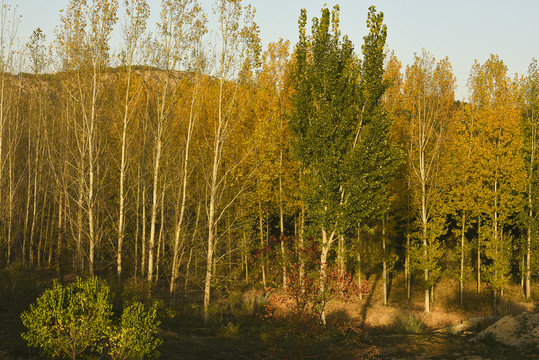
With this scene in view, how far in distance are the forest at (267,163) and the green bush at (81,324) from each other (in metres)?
3.88

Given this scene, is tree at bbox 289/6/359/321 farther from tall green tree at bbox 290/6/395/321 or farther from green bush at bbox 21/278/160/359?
green bush at bbox 21/278/160/359

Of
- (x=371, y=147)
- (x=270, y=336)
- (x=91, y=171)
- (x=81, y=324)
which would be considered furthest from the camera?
→ (x=371, y=147)

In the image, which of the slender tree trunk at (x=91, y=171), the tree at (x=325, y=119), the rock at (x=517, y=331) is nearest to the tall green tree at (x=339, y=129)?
the tree at (x=325, y=119)

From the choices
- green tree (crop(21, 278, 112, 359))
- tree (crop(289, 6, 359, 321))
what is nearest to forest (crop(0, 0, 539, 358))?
tree (crop(289, 6, 359, 321))

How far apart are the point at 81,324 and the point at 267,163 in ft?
45.6

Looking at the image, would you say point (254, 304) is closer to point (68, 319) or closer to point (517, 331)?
point (517, 331)

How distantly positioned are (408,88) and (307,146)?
8476 mm

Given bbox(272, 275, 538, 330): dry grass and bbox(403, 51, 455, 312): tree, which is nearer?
bbox(272, 275, 538, 330): dry grass

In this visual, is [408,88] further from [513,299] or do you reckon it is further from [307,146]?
[513,299]

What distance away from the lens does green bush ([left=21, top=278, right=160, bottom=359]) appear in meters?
6.71

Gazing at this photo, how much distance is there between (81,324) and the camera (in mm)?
6730

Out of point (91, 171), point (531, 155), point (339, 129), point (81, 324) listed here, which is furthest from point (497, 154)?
point (81, 324)

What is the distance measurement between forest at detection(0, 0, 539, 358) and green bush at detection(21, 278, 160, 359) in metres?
3.88

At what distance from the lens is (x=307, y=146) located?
16125mm
